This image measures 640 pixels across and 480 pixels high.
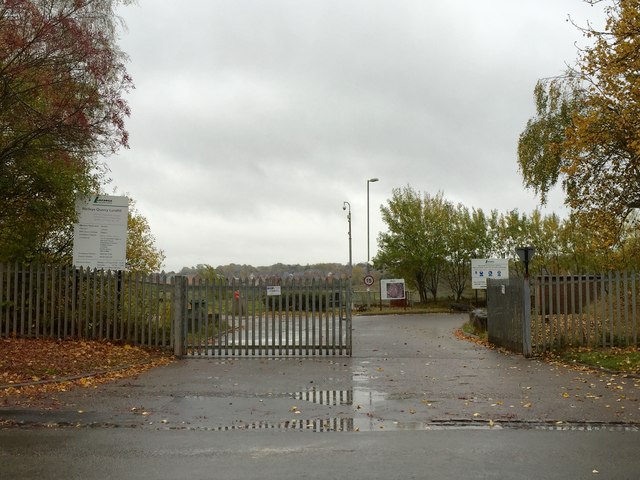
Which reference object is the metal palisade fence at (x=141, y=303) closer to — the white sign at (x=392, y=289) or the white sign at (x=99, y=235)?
the white sign at (x=99, y=235)

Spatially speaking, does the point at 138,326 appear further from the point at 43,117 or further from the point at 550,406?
the point at 550,406

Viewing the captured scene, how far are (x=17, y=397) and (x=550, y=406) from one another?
26.5ft

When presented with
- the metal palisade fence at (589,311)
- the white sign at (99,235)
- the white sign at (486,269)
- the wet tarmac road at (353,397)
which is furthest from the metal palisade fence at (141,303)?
the white sign at (486,269)

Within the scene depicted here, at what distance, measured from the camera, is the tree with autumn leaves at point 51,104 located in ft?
47.6

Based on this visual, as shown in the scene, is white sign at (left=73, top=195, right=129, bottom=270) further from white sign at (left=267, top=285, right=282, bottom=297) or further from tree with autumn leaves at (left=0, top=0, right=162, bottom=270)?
white sign at (left=267, top=285, right=282, bottom=297)

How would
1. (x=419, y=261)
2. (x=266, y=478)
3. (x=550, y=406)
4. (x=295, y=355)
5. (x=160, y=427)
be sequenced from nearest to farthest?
(x=266, y=478), (x=160, y=427), (x=550, y=406), (x=295, y=355), (x=419, y=261)

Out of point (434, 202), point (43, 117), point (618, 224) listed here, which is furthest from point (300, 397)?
point (434, 202)

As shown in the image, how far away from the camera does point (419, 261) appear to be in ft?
172

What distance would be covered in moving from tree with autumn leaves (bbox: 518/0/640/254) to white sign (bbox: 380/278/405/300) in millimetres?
21842

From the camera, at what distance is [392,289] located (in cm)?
4747

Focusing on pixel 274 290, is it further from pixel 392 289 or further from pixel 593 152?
pixel 392 289

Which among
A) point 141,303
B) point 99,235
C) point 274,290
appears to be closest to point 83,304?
point 141,303

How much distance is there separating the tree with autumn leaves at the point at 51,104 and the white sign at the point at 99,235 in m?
0.50

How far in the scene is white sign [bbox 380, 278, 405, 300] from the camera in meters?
47.2
